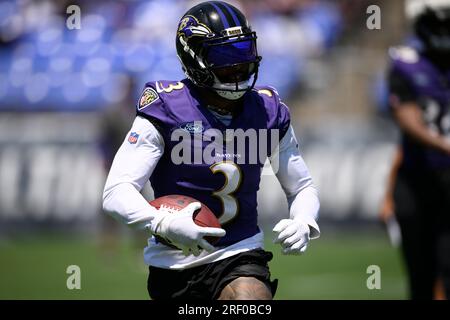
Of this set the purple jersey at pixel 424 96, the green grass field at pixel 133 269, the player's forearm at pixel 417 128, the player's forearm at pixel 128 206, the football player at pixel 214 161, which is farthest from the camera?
the green grass field at pixel 133 269

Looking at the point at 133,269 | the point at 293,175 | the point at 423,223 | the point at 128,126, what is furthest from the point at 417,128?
the point at 128,126

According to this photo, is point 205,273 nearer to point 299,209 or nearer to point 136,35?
point 299,209

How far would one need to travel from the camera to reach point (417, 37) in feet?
20.6

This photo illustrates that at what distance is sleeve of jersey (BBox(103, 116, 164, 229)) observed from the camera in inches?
137

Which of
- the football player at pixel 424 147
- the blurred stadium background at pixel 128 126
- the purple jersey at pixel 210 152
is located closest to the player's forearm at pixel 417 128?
the football player at pixel 424 147

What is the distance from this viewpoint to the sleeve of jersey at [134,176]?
348 cm

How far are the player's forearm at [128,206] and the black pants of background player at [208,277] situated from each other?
1.15ft

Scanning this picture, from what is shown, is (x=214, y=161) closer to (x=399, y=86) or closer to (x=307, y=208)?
(x=307, y=208)

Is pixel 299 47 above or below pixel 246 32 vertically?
above

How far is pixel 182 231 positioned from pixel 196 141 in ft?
1.71

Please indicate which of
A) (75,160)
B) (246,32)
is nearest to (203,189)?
(246,32)

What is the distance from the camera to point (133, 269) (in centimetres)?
977

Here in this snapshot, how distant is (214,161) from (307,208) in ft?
1.48

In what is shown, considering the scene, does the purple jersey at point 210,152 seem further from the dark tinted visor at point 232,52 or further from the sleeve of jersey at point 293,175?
the dark tinted visor at point 232,52
